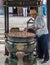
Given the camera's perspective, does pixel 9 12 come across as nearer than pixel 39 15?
No

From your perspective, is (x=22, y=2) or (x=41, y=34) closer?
(x=22, y=2)

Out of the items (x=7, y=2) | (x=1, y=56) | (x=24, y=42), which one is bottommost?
(x=1, y=56)

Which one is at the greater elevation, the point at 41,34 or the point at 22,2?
the point at 22,2

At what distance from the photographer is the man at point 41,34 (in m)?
5.75

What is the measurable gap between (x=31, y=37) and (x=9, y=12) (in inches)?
110

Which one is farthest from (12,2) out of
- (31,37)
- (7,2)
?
(31,37)

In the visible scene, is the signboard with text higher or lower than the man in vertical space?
higher

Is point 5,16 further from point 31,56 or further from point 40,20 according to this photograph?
point 31,56

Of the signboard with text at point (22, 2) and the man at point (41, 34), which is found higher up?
the signboard with text at point (22, 2)

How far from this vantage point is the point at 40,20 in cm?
581

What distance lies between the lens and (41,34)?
594cm

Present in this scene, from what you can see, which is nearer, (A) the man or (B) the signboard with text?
(B) the signboard with text

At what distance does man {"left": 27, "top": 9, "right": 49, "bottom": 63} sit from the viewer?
18.9ft

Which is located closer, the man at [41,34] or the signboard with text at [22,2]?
the signboard with text at [22,2]
